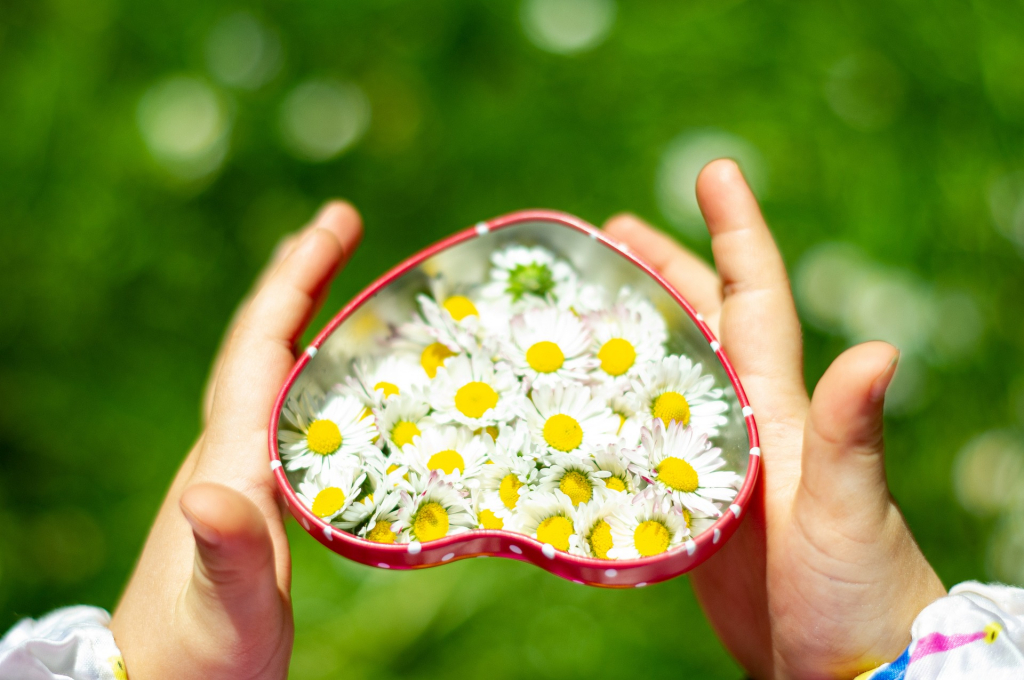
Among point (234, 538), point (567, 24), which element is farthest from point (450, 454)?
point (567, 24)

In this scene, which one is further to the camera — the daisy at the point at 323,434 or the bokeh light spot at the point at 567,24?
the bokeh light spot at the point at 567,24

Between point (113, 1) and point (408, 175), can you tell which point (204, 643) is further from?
point (113, 1)

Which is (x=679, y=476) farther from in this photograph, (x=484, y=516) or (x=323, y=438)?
(x=323, y=438)

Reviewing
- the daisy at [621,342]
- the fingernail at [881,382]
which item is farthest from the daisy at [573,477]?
the fingernail at [881,382]

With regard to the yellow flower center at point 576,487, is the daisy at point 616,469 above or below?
above

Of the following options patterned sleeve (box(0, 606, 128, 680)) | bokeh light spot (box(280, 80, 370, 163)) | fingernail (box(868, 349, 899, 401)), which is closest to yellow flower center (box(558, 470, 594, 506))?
fingernail (box(868, 349, 899, 401))

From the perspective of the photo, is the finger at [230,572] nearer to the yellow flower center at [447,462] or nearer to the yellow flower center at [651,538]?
the yellow flower center at [447,462]

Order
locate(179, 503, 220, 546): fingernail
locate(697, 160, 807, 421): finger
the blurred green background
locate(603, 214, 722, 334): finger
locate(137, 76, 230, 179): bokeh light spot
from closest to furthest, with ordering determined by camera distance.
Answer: locate(179, 503, 220, 546): fingernail
locate(697, 160, 807, 421): finger
locate(603, 214, 722, 334): finger
the blurred green background
locate(137, 76, 230, 179): bokeh light spot

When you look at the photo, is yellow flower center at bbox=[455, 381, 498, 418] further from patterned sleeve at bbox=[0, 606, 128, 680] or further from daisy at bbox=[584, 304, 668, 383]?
patterned sleeve at bbox=[0, 606, 128, 680]
